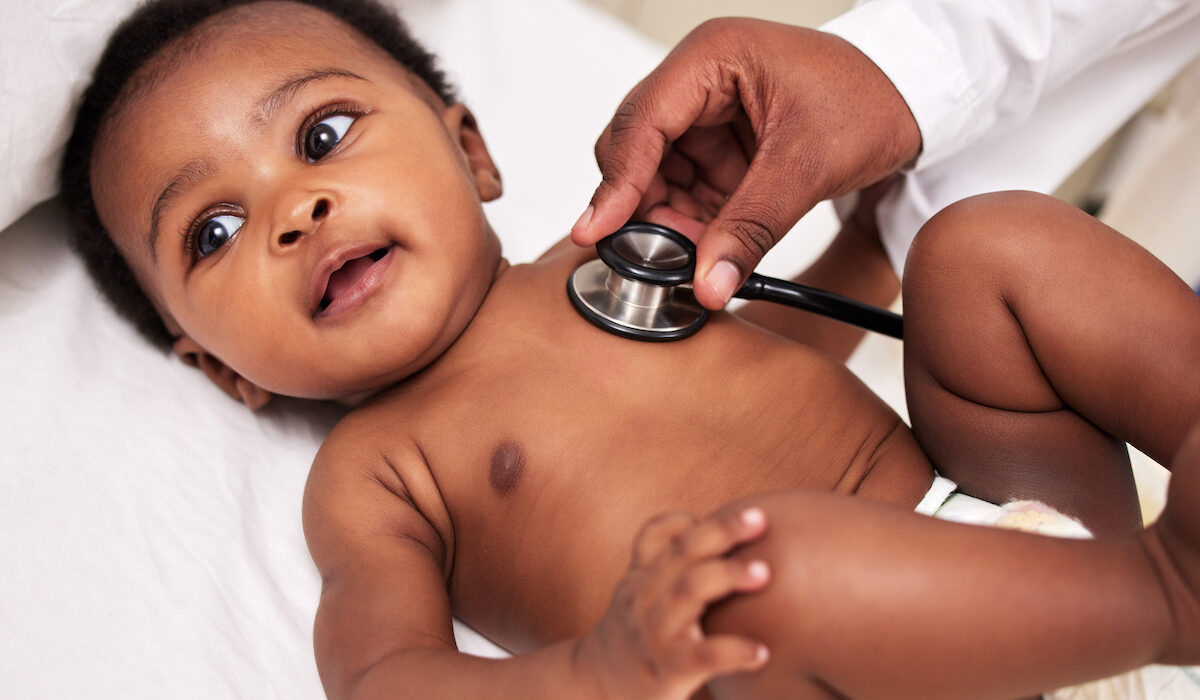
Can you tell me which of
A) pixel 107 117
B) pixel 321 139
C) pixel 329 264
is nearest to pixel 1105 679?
pixel 329 264

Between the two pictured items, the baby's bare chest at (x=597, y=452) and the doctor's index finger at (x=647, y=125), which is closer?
the baby's bare chest at (x=597, y=452)

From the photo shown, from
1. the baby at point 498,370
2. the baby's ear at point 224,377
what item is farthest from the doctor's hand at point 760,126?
the baby's ear at point 224,377

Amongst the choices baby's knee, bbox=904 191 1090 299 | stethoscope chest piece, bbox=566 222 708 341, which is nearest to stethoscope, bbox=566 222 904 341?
stethoscope chest piece, bbox=566 222 708 341

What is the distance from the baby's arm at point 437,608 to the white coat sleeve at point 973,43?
31.1 inches

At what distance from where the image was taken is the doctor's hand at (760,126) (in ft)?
3.16

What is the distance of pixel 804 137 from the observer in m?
1.02

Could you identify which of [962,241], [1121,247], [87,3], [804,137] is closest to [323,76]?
[87,3]

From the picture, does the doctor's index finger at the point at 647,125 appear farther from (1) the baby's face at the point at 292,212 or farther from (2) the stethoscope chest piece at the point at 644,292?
(1) the baby's face at the point at 292,212

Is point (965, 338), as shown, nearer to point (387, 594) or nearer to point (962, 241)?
point (962, 241)

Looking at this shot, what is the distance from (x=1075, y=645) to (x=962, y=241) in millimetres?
414

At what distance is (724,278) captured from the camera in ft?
2.94

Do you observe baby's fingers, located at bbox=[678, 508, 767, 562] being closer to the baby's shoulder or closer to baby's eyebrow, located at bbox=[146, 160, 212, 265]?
the baby's shoulder

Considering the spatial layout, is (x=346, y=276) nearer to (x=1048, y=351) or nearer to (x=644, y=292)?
(x=644, y=292)

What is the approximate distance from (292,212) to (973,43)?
0.89m
